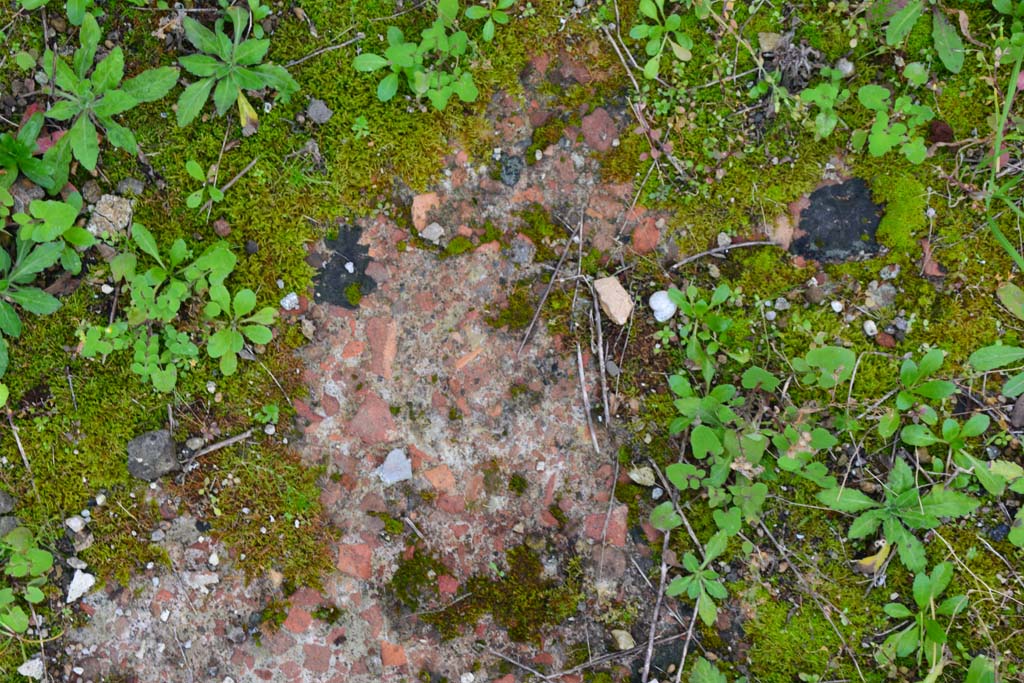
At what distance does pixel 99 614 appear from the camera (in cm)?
309

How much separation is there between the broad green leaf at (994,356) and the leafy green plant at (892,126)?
3.09 feet

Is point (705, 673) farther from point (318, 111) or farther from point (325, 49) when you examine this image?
point (325, 49)

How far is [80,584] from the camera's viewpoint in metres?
3.08

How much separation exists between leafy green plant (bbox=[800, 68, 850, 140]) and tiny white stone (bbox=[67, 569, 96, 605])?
163 inches

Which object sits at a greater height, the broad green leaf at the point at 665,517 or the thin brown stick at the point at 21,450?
the broad green leaf at the point at 665,517

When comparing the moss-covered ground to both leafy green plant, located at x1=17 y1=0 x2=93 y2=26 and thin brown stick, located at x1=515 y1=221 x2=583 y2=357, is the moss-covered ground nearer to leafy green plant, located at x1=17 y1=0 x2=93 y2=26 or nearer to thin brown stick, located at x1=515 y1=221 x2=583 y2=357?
thin brown stick, located at x1=515 y1=221 x2=583 y2=357

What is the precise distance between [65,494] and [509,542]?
7.22ft

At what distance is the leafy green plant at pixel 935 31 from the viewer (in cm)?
293

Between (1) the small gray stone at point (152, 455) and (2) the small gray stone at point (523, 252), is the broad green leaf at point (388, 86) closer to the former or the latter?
(2) the small gray stone at point (523, 252)

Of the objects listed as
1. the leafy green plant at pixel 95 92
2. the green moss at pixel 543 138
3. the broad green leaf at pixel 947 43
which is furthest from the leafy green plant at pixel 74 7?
the broad green leaf at pixel 947 43

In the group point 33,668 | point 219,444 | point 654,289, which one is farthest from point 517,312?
point 33,668

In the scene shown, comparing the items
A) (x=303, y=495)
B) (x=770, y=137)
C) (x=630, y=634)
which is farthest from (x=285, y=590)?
(x=770, y=137)

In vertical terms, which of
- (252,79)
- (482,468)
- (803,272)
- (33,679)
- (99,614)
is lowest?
(33,679)

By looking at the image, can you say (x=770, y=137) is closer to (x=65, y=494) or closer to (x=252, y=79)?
(x=252, y=79)
